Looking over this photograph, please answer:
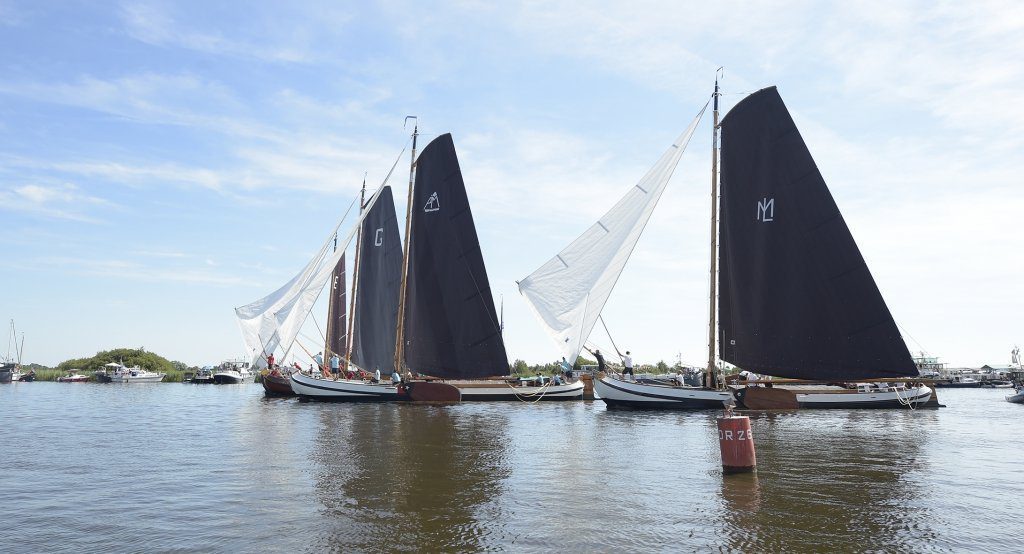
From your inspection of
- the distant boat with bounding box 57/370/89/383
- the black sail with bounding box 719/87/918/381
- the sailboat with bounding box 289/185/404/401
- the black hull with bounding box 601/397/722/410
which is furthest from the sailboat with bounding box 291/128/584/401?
the distant boat with bounding box 57/370/89/383

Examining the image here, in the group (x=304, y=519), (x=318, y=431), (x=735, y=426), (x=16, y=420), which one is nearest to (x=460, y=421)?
(x=318, y=431)

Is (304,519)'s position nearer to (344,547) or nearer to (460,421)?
(344,547)

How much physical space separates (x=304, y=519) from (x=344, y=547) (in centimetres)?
211

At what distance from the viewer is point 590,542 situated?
34.7 feet

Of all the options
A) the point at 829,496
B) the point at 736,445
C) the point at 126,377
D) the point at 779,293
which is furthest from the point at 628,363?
the point at 126,377

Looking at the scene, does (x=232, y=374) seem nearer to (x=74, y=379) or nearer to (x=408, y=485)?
(x=74, y=379)

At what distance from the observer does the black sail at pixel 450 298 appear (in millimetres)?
45062

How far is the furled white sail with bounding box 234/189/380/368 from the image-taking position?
4531 centimetres

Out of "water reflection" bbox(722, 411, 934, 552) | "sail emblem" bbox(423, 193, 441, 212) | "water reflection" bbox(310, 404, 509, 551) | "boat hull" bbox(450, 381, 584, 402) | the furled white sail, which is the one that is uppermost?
"sail emblem" bbox(423, 193, 441, 212)

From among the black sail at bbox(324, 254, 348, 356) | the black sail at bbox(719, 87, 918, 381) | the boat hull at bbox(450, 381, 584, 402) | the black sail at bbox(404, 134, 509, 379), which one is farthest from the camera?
the black sail at bbox(324, 254, 348, 356)

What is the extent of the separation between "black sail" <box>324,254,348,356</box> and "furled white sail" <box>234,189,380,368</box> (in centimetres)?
1356

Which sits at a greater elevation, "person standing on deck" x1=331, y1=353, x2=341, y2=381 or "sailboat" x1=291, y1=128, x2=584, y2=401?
"sailboat" x1=291, y1=128, x2=584, y2=401

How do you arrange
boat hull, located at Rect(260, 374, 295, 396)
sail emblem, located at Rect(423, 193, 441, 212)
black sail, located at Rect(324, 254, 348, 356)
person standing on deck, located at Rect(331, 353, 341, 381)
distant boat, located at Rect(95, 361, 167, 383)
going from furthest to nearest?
distant boat, located at Rect(95, 361, 167, 383)
black sail, located at Rect(324, 254, 348, 356)
boat hull, located at Rect(260, 374, 295, 396)
person standing on deck, located at Rect(331, 353, 341, 381)
sail emblem, located at Rect(423, 193, 441, 212)

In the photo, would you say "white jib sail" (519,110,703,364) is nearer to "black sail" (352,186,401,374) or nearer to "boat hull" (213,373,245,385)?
"black sail" (352,186,401,374)
